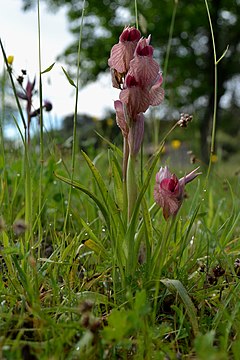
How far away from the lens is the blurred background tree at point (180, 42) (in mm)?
12398

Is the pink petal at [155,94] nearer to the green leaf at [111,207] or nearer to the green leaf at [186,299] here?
the green leaf at [111,207]

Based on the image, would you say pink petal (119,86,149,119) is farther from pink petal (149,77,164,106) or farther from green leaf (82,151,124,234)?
green leaf (82,151,124,234)

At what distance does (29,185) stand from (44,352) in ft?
1.43

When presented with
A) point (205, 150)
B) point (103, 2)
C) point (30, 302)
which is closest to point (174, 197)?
point (30, 302)

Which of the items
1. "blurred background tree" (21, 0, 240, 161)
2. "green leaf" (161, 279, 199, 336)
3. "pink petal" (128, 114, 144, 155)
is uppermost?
"blurred background tree" (21, 0, 240, 161)

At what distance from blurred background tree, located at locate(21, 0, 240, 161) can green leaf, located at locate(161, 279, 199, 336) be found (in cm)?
1118

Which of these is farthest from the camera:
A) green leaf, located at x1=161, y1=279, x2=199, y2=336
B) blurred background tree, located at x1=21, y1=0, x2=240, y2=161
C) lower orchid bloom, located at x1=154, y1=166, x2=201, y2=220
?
blurred background tree, located at x1=21, y1=0, x2=240, y2=161

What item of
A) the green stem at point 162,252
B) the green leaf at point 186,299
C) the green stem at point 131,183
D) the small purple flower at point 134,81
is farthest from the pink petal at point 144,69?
the green leaf at point 186,299

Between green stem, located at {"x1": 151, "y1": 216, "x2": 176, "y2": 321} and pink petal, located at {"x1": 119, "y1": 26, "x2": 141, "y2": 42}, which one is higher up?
pink petal, located at {"x1": 119, "y1": 26, "x2": 141, "y2": 42}

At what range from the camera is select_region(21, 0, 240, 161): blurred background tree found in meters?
12.4

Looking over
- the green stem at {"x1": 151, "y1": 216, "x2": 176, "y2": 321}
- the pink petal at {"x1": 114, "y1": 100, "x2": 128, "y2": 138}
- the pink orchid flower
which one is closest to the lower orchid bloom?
the green stem at {"x1": 151, "y1": 216, "x2": 176, "y2": 321}

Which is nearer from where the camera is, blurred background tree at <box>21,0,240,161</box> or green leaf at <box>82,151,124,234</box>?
green leaf at <box>82,151,124,234</box>

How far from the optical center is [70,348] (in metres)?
0.93

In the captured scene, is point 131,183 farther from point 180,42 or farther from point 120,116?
point 180,42
